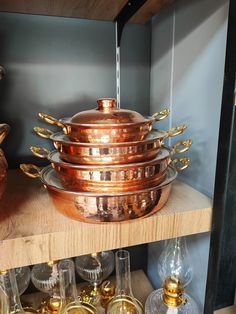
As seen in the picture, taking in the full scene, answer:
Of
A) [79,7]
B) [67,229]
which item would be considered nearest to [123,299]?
[67,229]

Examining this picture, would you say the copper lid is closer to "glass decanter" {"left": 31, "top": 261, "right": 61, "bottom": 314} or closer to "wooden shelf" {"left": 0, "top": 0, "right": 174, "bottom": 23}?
"wooden shelf" {"left": 0, "top": 0, "right": 174, "bottom": 23}

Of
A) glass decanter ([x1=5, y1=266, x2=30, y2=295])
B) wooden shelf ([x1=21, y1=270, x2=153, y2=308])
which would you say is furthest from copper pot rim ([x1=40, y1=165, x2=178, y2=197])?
wooden shelf ([x1=21, y1=270, x2=153, y2=308])

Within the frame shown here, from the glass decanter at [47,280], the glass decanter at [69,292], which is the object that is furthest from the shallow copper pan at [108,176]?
the glass decanter at [47,280]

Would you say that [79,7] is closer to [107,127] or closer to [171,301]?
[107,127]

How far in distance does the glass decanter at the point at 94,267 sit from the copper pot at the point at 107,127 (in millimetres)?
394

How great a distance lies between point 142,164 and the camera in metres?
0.36

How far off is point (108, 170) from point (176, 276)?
0.35 meters

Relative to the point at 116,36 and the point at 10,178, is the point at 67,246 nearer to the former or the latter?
the point at 10,178

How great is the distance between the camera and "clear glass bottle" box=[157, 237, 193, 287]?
0.56m

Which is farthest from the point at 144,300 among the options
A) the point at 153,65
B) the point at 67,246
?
the point at 153,65

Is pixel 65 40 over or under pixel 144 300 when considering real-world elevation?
over

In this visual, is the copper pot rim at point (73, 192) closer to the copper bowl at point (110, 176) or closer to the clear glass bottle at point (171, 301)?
the copper bowl at point (110, 176)

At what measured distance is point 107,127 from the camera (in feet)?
1.19

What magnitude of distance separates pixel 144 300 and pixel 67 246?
A: 1.48 ft
